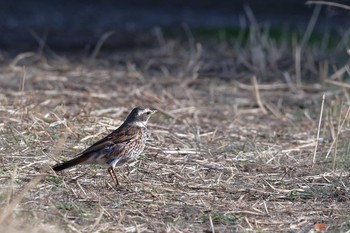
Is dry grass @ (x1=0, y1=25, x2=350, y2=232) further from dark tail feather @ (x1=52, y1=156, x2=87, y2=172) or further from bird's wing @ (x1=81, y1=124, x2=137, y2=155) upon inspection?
bird's wing @ (x1=81, y1=124, x2=137, y2=155)

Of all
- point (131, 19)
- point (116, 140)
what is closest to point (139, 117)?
point (116, 140)

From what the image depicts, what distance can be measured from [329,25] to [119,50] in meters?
5.91

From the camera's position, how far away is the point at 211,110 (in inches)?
458

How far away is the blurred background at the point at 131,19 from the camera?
18062mm

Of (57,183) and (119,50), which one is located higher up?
(57,183)

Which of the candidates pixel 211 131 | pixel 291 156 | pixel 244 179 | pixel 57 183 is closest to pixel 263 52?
pixel 211 131

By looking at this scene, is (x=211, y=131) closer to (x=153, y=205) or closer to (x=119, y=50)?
(x=153, y=205)

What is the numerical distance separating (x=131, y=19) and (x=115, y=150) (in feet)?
45.8

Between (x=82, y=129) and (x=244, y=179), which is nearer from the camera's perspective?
(x=244, y=179)

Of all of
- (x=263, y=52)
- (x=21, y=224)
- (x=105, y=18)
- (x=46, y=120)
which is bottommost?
(x=105, y=18)

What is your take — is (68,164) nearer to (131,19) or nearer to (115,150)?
(115,150)

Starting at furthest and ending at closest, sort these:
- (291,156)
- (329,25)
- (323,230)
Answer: (329,25) < (291,156) < (323,230)

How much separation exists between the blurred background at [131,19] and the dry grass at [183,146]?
3164 millimetres

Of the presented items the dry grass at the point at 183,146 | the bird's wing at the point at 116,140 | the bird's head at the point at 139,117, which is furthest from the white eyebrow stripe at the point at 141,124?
the dry grass at the point at 183,146
